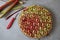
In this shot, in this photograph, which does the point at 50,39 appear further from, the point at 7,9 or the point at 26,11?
the point at 7,9

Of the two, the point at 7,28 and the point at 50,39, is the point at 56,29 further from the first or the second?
the point at 7,28

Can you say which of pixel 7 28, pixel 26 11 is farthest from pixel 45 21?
pixel 7 28

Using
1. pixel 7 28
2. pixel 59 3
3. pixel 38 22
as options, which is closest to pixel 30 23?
pixel 38 22

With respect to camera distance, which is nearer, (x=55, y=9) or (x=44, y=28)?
(x=44, y=28)

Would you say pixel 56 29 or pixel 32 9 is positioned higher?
pixel 32 9

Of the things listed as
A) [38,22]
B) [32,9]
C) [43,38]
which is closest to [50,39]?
[43,38]

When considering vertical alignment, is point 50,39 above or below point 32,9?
below
